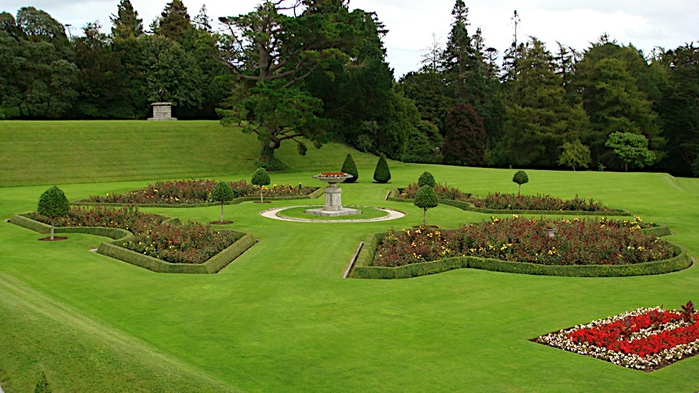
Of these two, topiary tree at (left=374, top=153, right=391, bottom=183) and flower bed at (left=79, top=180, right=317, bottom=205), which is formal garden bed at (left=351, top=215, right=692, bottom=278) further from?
topiary tree at (left=374, top=153, right=391, bottom=183)

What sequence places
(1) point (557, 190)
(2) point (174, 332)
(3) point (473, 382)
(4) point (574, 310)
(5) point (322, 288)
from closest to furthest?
(3) point (473, 382) → (2) point (174, 332) → (4) point (574, 310) → (5) point (322, 288) → (1) point (557, 190)

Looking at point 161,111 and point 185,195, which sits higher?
point 161,111

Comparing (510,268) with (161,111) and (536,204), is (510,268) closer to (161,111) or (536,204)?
(536,204)

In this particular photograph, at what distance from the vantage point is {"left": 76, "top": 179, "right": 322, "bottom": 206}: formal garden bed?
2716 centimetres

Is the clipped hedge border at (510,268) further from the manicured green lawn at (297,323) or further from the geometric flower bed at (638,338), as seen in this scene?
the geometric flower bed at (638,338)

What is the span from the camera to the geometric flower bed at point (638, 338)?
934 centimetres

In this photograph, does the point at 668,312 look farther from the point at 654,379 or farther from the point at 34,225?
the point at 34,225

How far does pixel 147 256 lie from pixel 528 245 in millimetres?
9853

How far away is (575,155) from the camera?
2330 inches

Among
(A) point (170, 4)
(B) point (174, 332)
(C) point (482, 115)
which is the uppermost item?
(A) point (170, 4)

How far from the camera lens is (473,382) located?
8.53m

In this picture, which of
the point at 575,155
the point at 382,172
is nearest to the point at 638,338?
the point at 382,172

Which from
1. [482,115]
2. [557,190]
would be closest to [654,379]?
[557,190]

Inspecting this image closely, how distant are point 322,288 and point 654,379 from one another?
6977 mm
